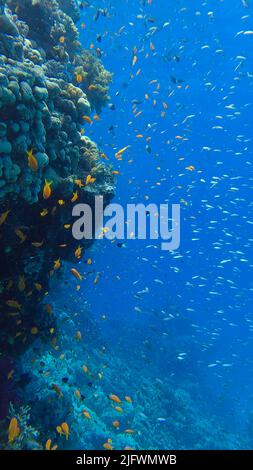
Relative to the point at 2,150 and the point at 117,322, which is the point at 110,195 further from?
the point at 117,322

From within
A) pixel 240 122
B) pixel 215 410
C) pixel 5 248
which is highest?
pixel 240 122

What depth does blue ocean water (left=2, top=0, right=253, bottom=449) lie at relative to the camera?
1365cm

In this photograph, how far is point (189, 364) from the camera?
87.3 ft

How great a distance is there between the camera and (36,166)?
546cm

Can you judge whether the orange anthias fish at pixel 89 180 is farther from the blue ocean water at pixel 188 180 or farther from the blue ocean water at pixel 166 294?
A: the blue ocean water at pixel 188 180

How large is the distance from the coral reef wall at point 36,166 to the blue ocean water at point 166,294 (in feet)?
5.31

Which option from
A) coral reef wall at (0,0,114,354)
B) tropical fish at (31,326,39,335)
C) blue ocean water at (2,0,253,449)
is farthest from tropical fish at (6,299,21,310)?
blue ocean water at (2,0,253,449)

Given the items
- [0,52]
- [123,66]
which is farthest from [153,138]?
[0,52]

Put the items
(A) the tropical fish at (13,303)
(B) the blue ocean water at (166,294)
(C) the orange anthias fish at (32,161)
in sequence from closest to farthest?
(C) the orange anthias fish at (32,161)
(A) the tropical fish at (13,303)
(B) the blue ocean water at (166,294)

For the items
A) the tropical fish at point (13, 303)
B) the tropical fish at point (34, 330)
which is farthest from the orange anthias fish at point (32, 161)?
the tropical fish at point (34, 330)

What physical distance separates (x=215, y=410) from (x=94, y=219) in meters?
20.9

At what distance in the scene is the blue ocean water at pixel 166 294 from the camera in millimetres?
13648

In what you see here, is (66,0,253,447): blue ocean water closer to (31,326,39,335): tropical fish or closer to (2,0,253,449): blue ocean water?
(2,0,253,449): blue ocean water

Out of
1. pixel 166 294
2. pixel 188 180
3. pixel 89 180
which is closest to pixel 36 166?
pixel 89 180
